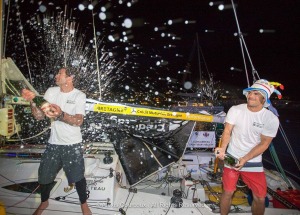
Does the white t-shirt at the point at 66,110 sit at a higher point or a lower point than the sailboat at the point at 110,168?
higher

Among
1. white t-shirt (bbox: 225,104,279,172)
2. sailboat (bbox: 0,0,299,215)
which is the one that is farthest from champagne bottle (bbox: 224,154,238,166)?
sailboat (bbox: 0,0,299,215)

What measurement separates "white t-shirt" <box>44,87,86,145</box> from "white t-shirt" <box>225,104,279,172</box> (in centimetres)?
246

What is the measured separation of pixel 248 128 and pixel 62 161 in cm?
303

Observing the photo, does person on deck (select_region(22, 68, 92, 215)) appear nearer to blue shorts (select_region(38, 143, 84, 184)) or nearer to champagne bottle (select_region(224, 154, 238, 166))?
blue shorts (select_region(38, 143, 84, 184))

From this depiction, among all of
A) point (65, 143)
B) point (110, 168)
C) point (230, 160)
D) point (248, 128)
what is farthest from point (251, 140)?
point (65, 143)

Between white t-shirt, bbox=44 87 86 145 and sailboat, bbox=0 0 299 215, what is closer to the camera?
white t-shirt, bbox=44 87 86 145

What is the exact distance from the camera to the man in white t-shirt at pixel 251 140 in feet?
10.4

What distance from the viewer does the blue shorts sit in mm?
3223

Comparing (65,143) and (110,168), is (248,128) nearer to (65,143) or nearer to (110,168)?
(110,168)

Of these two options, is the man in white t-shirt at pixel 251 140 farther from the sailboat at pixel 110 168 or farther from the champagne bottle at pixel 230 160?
the sailboat at pixel 110 168

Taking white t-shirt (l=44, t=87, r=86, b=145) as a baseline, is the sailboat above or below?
below

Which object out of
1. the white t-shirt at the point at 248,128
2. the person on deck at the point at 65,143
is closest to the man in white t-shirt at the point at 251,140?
the white t-shirt at the point at 248,128

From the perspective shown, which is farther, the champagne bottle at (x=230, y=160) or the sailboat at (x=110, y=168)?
the sailboat at (x=110, y=168)

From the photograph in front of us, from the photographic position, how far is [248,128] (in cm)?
328
